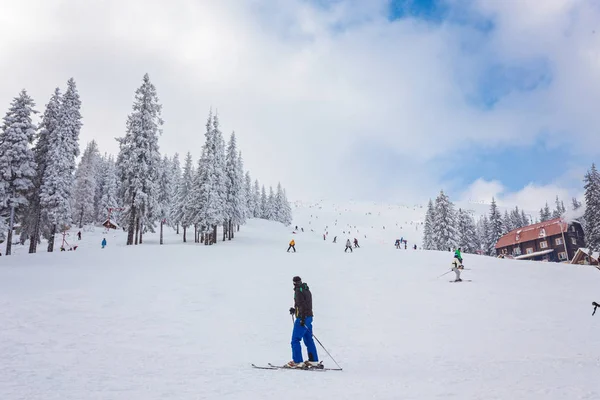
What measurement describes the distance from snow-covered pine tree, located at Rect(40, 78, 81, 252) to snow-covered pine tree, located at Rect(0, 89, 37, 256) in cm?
149

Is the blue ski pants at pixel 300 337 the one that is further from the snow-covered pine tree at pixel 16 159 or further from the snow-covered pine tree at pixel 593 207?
the snow-covered pine tree at pixel 593 207

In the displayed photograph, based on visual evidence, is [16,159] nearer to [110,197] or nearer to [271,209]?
[110,197]

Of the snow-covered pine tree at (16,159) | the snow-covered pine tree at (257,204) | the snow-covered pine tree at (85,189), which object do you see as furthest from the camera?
the snow-covered pine tree at (257,204)

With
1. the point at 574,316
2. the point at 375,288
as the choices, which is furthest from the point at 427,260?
the point at 574,316

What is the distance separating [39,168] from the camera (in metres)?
33.5

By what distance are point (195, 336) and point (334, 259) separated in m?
20.1

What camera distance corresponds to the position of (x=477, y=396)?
18.6ft

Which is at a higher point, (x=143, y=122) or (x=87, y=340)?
(x=143, y=122)

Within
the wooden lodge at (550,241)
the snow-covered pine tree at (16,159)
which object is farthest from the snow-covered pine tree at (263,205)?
the snow-covered pine tree at (16,159)

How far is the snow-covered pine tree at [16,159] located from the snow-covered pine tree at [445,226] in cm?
5970

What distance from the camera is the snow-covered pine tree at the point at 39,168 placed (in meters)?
32.7

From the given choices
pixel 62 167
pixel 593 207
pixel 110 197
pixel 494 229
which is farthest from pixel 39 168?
pixel 494 229

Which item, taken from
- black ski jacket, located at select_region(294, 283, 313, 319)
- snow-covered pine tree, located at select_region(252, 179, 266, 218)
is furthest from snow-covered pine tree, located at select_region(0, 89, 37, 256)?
snow-covered pine tree, located at select_region(252, 179, 266, 218)

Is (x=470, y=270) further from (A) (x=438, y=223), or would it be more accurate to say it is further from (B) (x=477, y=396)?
(A) (x=438, y=223)
